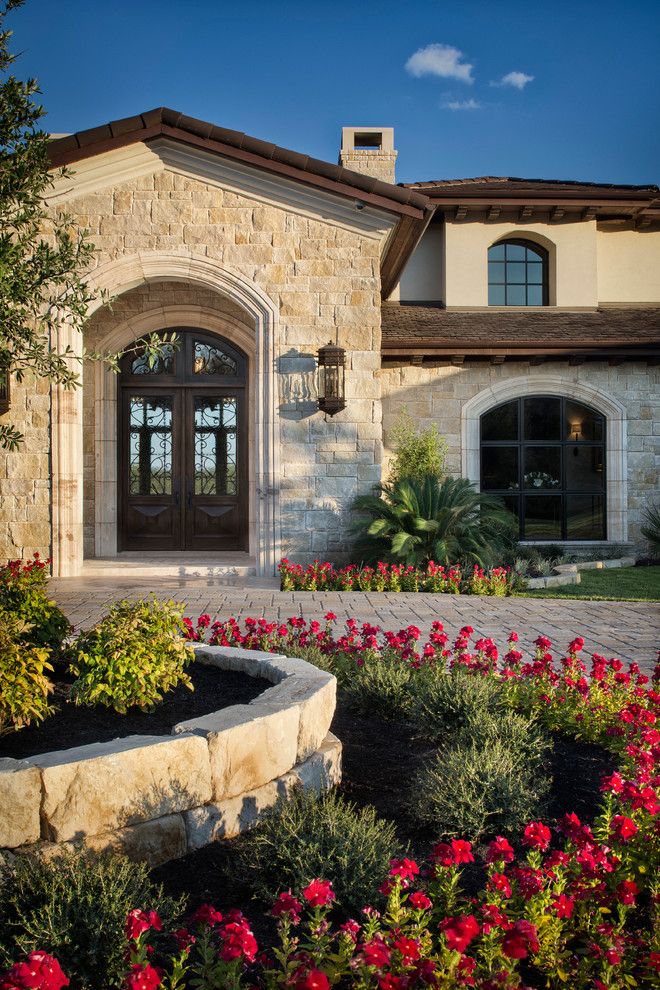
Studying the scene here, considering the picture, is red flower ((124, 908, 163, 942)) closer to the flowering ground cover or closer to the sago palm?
the flowering ground cover

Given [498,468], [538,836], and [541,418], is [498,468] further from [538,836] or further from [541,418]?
[538,836]

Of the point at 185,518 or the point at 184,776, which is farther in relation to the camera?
the point at 185,518

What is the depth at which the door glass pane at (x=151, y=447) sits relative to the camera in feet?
43.2

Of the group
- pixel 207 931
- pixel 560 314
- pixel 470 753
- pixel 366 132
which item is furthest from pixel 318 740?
pixel 366 132

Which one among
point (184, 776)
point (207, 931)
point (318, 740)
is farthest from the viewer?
point (318, 740)

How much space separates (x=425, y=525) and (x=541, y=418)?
4760 mm

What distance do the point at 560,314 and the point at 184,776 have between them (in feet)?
42.7

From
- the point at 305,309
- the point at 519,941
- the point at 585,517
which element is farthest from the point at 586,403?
the point at 519,941

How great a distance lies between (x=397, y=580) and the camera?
9836 mm

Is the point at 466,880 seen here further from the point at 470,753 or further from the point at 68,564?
the point at 68,564

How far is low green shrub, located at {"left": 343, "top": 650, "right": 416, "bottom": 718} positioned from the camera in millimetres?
4578

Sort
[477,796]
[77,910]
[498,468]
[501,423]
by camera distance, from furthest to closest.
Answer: [498,468]
[501,423]
[477,796]
[77,910]

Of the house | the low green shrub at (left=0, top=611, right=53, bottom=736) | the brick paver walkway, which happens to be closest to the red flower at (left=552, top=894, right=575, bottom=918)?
the low green shrub at (left=0, top=611, right=53, bottom=736)

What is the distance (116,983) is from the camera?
2201 mm
